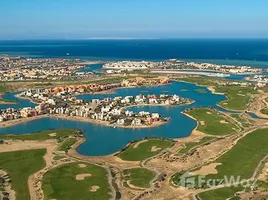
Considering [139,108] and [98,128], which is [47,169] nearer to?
[98,128]

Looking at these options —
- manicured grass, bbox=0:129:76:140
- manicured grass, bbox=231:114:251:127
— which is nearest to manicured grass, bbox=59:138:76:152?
manicured grass, bbox=0:129:76:140

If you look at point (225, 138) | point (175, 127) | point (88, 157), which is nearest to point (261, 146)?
point (225, 138)

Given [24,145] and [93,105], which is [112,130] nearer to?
[24,145]

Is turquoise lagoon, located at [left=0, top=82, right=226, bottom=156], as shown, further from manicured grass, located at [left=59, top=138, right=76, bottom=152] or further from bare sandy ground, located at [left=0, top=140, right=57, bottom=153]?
bare sandy ground, located at [left=0, top=140, right=57, bottom=153]

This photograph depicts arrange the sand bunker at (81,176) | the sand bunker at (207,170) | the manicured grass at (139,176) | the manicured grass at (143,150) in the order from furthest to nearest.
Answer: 1. the manicured grass at (143,150)
2. the sand bunker at (207,170)
3. the sand bunker at (81,176)
4. the manicured grass at (139,176)

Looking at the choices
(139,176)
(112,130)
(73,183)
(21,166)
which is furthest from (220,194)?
(112,130)

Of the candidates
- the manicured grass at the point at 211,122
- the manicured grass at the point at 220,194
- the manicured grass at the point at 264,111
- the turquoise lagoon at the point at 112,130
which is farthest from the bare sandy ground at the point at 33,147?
the manicured grass at the point at 264,111

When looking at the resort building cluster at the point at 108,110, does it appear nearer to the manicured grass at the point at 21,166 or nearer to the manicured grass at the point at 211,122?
the manicured grass at the point at 211,122
